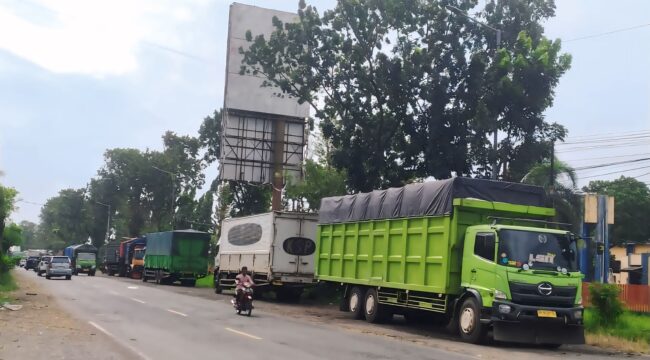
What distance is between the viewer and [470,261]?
15602mm

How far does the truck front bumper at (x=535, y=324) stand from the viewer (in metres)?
14.4

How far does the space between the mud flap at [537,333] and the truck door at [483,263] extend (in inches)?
31.9

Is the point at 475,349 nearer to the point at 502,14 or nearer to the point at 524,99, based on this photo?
the point at 524,99

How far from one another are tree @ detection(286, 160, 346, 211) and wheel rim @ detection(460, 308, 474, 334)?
65.9 ft

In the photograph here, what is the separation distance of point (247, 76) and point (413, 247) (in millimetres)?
24378

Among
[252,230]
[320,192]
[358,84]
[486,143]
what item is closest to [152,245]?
[320,192]

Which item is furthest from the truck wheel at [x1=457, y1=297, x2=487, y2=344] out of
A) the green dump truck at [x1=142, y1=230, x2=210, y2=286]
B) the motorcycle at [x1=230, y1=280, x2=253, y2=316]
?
the green dump truck at [x1=142, y1=230, x2=210, y2=286]

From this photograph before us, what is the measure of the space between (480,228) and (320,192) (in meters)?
21.8

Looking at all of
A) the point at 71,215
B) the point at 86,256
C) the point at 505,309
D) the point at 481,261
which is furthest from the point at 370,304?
the point at 71,215

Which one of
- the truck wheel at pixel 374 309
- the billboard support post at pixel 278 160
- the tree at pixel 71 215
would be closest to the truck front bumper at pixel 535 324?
the truck wheel at pixel 374 309

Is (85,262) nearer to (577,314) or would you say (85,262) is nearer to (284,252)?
(284,252)

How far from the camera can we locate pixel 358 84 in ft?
96.7

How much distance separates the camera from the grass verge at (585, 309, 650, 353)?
51.5 ft

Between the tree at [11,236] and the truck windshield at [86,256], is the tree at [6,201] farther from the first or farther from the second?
the truck windshield at [86,256]
